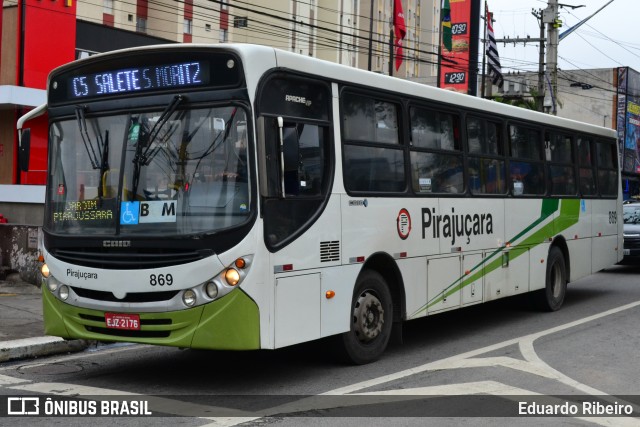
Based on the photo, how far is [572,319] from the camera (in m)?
12.7

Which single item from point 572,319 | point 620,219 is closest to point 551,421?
point 572,319

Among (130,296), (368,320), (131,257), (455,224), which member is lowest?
(368,320)

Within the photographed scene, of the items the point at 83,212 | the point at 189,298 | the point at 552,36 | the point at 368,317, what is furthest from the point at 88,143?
the point at 552,36

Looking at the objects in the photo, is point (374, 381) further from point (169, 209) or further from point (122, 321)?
point (169, 209)

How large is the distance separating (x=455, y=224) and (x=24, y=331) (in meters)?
5.59

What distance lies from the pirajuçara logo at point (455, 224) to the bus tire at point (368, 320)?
1.14 m

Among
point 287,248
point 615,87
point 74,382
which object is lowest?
point 74,382

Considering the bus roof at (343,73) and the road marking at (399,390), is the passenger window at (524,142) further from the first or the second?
the road marking at (399,390)

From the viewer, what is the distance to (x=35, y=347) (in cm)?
967

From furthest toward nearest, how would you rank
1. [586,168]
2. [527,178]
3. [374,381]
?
[586,168] < [527,178] < [374,381]

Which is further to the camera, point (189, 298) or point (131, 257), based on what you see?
point (131, 257)

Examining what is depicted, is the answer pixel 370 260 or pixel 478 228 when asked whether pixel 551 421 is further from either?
pixel 478 228

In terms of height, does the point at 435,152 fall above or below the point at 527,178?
above

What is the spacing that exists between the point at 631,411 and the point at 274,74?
4.28 m
